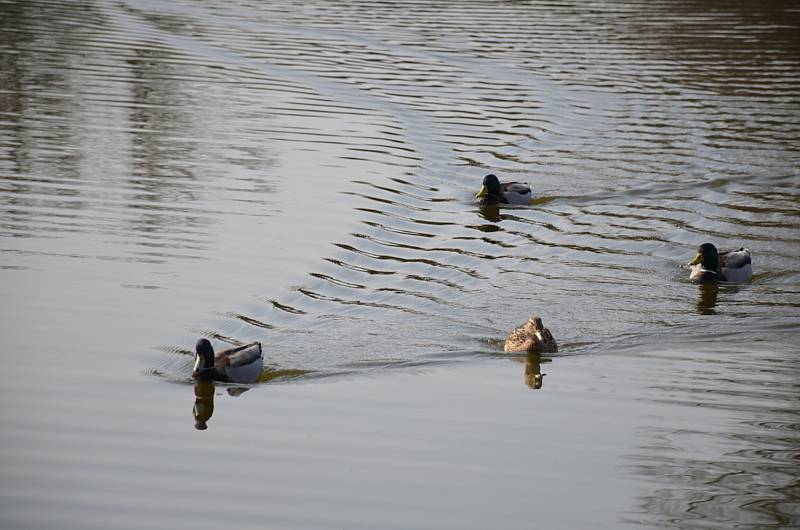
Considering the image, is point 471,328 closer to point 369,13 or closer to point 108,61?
point 108,61

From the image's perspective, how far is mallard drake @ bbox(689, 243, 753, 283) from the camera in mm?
16031

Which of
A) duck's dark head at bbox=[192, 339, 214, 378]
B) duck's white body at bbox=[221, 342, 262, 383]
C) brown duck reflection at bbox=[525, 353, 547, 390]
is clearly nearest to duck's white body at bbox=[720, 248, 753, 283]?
brown duck reflection at bbox=[525, 353, 547, 390]

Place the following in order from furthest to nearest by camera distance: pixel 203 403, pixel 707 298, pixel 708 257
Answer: pixel 708 257 → pixel 707 298 → pixel 203 403

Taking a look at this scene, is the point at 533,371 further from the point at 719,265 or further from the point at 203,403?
the point at 719,265

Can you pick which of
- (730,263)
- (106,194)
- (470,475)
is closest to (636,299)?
(730,263)

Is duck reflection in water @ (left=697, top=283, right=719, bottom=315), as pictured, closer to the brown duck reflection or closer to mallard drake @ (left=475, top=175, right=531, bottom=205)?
the brown duck reflection

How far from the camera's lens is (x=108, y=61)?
92.7 feet

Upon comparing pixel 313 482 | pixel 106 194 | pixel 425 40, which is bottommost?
pixel 313 482

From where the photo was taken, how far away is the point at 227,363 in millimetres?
12102

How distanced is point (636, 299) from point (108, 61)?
16.5 metres

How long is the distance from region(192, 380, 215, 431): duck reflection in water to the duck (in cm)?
8

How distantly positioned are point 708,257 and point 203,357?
6.86 metres

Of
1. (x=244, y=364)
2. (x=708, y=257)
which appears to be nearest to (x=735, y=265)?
(x=708, y=257)

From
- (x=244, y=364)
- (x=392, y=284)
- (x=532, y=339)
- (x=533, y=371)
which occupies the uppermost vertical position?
(x=392, y=284)
